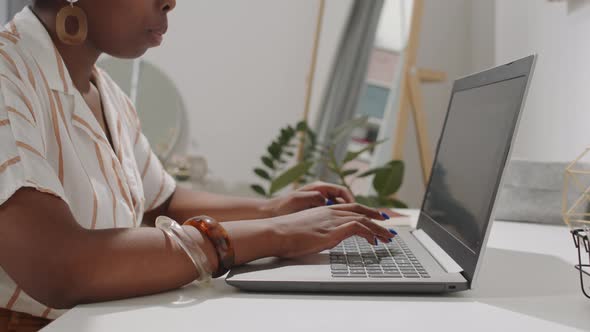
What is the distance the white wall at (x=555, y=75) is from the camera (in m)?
1.25

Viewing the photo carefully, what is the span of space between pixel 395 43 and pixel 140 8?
1.53 metres

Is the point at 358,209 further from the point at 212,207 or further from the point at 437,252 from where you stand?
the point at 212,207

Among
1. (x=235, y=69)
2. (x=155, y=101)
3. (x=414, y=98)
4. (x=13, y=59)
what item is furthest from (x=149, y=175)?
(x=235, y=69)

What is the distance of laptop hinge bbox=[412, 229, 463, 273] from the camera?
66cm

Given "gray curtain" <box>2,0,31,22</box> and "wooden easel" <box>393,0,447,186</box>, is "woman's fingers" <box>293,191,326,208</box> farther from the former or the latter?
"gray curtain" <box>2,0,31,22</box>

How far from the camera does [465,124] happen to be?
835 millimetres

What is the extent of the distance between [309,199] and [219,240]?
0.41m

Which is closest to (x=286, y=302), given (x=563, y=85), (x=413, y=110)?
(x=563, y=85)

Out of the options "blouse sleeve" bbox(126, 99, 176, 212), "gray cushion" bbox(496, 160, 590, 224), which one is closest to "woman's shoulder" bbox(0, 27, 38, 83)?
"blouse sleeve" bbox(126, 99, 176, 212)

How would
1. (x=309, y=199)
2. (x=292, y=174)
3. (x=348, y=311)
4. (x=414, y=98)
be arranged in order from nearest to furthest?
(x=348, y=311)
(x=309, y=199)
(x=292, y=174)
(x=414, y=98)

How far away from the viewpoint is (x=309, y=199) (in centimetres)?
104

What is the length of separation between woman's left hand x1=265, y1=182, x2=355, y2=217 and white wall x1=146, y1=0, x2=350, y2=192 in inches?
66.6

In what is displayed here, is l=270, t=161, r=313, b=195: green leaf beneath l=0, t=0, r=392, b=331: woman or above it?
beneath

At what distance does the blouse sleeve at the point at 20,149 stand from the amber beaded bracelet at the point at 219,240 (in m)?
0.16
